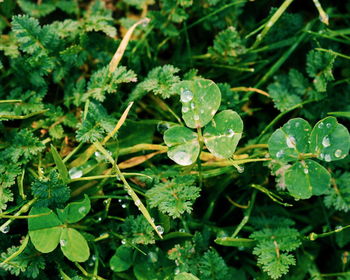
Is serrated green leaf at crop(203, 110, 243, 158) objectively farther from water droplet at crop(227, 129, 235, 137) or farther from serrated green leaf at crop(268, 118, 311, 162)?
serrated green leaf at crop(268, 118, 311, 162)

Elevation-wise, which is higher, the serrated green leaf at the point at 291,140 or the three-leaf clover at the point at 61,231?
the serrated green leaf at the point at 291,140

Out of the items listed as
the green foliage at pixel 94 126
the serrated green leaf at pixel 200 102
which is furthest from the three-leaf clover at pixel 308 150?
the green foliage at pixel 94 126

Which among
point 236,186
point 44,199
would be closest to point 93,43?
point 44,199

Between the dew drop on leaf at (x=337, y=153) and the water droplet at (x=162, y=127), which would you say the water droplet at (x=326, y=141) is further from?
the water droplet at (x=162, y=127)

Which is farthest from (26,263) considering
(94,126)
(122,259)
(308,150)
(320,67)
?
(320,67)

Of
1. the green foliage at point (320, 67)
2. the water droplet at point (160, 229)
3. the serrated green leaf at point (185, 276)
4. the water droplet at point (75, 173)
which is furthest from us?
the green foliage at point (320, 67)

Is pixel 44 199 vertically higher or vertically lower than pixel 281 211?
higher

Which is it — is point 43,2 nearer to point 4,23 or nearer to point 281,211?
point 4,23

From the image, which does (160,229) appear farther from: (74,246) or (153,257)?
(74,246)

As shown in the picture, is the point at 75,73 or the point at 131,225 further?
the point at 75,73
